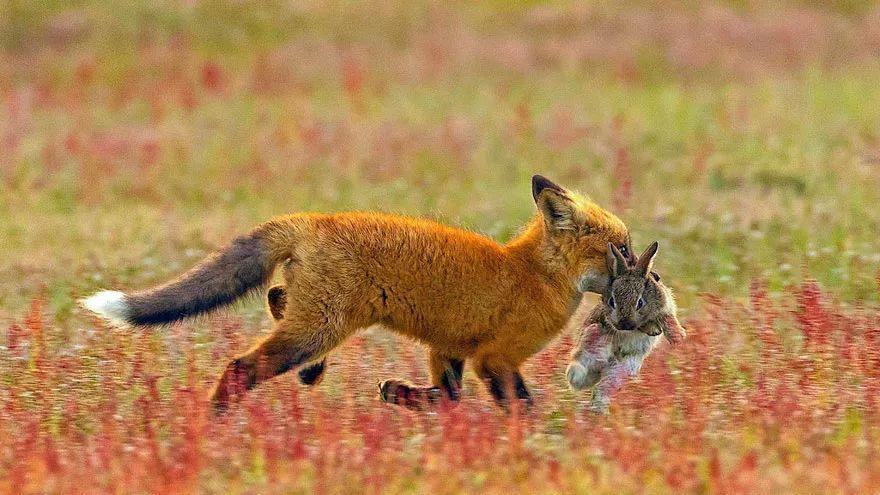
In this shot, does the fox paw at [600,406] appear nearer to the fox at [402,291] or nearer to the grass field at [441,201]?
the grass field at [441,201]

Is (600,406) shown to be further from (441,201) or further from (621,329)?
(441,201)

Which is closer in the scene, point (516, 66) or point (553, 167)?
point (553, 167)

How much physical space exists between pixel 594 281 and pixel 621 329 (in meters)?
0.36

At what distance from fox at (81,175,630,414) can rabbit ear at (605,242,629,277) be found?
0.07m

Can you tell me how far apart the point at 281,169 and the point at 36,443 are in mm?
10753

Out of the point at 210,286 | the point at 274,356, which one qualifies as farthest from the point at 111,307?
the point at 274,356

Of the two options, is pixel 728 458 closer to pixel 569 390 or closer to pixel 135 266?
pixel 569 390

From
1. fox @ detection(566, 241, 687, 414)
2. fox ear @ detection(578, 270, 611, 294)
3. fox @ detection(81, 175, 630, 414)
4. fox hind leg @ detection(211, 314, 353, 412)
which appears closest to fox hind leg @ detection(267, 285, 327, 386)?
fox @ detection(81, 175, 630, 414)

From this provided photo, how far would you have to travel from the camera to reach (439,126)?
19.3 m

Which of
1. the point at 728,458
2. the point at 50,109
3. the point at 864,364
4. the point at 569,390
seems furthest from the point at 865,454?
the point at 50,109

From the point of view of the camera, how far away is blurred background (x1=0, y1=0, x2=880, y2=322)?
530 inches

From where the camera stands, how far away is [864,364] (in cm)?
806

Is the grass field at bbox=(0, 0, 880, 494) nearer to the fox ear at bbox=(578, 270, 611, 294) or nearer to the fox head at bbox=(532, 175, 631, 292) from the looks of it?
the fox ear at bbox=(578, 270, 611, 294)

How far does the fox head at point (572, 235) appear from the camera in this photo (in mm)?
8055
